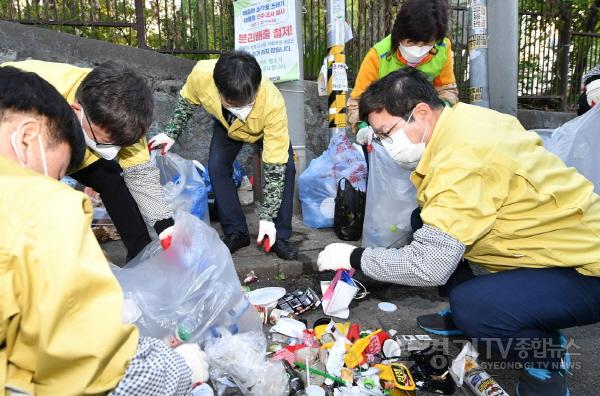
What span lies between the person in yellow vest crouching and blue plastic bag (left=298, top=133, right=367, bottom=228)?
34cm

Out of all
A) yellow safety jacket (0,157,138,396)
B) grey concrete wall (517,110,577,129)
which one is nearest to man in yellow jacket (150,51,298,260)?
yellow safety jacket (0,157,138,396)

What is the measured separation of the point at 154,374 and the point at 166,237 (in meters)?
1.26

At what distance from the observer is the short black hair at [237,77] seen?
2.57m

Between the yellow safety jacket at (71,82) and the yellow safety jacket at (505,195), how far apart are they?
54.1 inches

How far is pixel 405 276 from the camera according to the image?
1688 millimetres

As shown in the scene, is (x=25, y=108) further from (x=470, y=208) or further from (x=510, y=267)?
(x=510, y=267)

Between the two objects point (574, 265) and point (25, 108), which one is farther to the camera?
point (574, 265)

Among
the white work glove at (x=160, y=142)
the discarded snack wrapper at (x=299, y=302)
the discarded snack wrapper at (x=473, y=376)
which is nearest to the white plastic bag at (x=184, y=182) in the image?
the white work glove at (x=160, y=142)

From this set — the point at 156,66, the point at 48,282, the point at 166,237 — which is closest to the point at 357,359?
the point at 166,237

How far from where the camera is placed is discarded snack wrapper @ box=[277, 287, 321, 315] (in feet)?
7.84

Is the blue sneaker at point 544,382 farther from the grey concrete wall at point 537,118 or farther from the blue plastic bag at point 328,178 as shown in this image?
the grey concrete wall at point 537,118

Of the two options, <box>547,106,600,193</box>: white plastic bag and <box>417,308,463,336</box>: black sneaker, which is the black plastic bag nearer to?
<box>417,308,463,336</box>: black sneaker

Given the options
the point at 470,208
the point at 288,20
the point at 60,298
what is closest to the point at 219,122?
the point at 288,20

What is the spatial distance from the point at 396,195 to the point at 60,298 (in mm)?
2312
